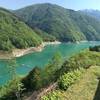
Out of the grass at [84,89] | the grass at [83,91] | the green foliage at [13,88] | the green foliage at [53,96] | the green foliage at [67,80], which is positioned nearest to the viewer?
the green foliage at [53,96]

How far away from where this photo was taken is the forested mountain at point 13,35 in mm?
139425

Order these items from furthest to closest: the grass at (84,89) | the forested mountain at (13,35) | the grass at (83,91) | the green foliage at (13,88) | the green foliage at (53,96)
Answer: the forested mountain at (13,35)
the green foliage at (13,88)
the grass at (84,89)
the grass at (83,91)
the green foliage at (53,96)

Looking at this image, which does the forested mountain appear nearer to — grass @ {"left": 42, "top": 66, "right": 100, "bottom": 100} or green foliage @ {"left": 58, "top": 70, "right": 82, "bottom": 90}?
green foliage @ {"left": 58, "top": 70, "right": 82, "bottom": 90}

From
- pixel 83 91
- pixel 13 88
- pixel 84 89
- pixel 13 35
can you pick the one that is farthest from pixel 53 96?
pixel 13 35

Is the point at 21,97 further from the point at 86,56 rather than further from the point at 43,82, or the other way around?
the point at 86,56

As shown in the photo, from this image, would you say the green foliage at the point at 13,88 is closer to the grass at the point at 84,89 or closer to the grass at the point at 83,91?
the grass at the point at 84,89

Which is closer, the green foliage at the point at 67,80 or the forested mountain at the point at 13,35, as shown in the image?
the green foliage at the point at 67,80

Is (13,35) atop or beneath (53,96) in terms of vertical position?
beneath

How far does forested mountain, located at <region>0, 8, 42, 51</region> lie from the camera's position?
139 meters

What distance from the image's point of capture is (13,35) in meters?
156

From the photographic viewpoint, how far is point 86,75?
2480cm

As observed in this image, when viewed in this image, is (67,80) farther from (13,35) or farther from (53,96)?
(13,35)

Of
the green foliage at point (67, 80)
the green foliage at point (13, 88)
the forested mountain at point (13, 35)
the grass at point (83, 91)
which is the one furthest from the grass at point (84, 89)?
the forested mountain at point (13, 35)

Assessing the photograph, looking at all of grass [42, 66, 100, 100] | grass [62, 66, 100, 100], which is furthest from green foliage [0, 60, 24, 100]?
grass [42, 66, 100, 100]
